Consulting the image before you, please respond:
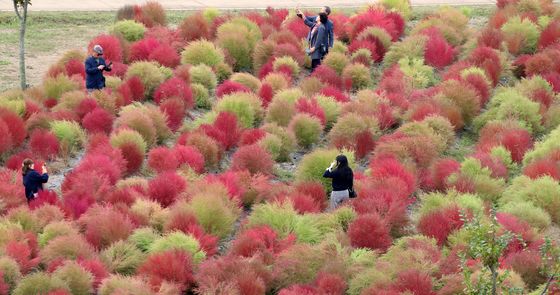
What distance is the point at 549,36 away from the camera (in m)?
19.0

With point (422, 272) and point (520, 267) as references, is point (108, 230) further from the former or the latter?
point (520, 267)

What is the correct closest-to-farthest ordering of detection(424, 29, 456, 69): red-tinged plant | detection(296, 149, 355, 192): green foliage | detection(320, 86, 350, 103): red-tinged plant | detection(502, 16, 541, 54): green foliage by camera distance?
detection(296, 149, 355, 192): green foliage < detection(320, 86, 350, 103): red-tinged plant < detection(424, 29, 456, 69): red-tinged plant < detection(502, 16, 541, 54): green foliage

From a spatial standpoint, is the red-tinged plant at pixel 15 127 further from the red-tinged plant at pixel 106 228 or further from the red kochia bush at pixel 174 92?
the red-tinged plant at pixel 106 228

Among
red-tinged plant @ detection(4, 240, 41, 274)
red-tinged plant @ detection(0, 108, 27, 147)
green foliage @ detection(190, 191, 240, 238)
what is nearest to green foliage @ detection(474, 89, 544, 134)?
green foliage @ detection(190, 191, 240, 238)

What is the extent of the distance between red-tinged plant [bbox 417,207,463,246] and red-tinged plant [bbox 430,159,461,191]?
1447 mm

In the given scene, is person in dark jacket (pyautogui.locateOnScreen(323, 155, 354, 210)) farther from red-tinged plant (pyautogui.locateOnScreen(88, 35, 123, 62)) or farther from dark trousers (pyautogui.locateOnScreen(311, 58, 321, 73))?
red-tinged plant (pyautogui.locateOnScreen(88, 35, 123, 62))

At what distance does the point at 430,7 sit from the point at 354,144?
35.7ft

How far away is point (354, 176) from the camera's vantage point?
13273 millimetres

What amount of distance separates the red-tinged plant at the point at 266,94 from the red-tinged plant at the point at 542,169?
15.8 feet

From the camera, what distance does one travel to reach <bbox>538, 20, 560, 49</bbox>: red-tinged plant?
1900 cm

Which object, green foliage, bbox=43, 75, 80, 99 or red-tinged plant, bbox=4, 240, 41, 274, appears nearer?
red-tinged plant, bbox=4, 240, 41, 274

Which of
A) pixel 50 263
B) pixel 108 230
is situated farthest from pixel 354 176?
pixel 50 263

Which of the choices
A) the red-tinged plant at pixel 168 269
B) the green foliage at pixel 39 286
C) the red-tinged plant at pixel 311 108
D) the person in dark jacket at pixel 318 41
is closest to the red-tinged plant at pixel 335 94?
the red-tinged plant at pixel 311 108

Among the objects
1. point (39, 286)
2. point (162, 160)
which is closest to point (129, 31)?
point (162, 160)
